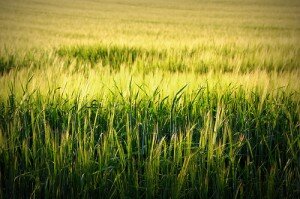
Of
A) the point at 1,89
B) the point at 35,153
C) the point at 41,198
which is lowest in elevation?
the point at 41,198

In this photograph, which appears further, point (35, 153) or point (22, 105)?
point (22, 105)

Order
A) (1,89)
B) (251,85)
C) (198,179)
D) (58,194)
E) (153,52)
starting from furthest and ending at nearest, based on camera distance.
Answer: (153,52)
(251,85)
(1,89)
(198,179)
(58,194)

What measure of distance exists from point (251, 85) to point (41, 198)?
4.47 feet

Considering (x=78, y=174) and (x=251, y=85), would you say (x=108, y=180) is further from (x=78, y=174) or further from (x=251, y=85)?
(x=251, y=85)

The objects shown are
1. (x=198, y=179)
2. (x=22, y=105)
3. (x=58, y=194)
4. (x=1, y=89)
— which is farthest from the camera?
(x=1, y=89)

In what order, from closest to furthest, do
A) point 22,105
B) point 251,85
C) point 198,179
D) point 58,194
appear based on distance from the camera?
point 58,194 < point 198,179 < point 22,105 < point 251,85

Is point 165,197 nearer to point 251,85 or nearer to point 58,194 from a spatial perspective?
point 58,194

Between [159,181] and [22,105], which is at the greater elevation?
[22,105]

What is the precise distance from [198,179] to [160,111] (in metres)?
0.48

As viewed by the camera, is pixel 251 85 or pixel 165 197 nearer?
pixel 165 197

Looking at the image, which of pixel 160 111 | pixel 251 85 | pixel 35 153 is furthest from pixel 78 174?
pixel 251 85

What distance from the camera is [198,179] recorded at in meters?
1.19

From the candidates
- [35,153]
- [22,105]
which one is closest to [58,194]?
[35,153]

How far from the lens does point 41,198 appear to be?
1124 millimetres
